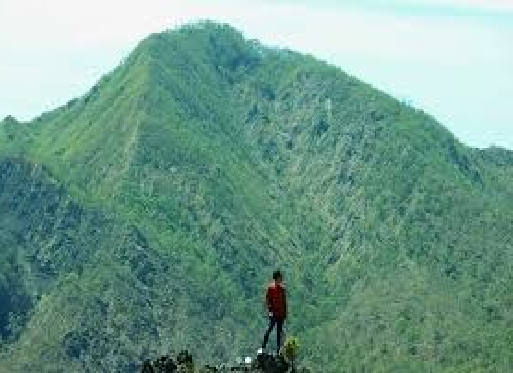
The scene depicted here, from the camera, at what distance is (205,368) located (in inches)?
2046

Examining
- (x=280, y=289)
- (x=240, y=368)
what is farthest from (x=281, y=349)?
(x=280, y=289)

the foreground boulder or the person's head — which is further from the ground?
the person's head

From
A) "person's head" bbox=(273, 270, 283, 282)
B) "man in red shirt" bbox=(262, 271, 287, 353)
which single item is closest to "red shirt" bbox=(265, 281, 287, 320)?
"man in red shirt" bbox=(262, 271, 287, 353)

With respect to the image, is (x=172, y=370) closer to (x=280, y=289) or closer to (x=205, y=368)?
(x=205, y=368)

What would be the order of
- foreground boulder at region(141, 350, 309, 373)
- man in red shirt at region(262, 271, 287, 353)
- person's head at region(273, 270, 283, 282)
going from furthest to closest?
foreground boulder at region(141, 350, 309, 373), man in red shirt at region(262, 271, 287, 353), person's head at region(273, 270, 283, 282)

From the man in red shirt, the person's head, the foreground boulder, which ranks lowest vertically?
the foreground boulder

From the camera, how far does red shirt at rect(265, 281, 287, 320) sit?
4606 cm

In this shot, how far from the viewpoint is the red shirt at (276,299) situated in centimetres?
4606

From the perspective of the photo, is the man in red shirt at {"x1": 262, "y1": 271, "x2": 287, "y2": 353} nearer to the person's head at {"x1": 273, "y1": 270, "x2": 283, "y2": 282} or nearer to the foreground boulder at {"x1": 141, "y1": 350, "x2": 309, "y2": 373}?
the person's head at {"x1": 273, "y1": 270, "x2": 283, "y2": 282}

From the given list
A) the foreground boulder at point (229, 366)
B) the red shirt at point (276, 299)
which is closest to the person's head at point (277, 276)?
the red shirt at point (276, 299)

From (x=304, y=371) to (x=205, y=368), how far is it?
14.4 ft

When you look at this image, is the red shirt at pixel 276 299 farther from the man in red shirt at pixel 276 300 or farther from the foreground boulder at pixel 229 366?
the foreground boulder at pixel 229 366

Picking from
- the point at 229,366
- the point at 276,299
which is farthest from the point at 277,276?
the point at 229,366

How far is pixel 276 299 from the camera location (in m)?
46.4
